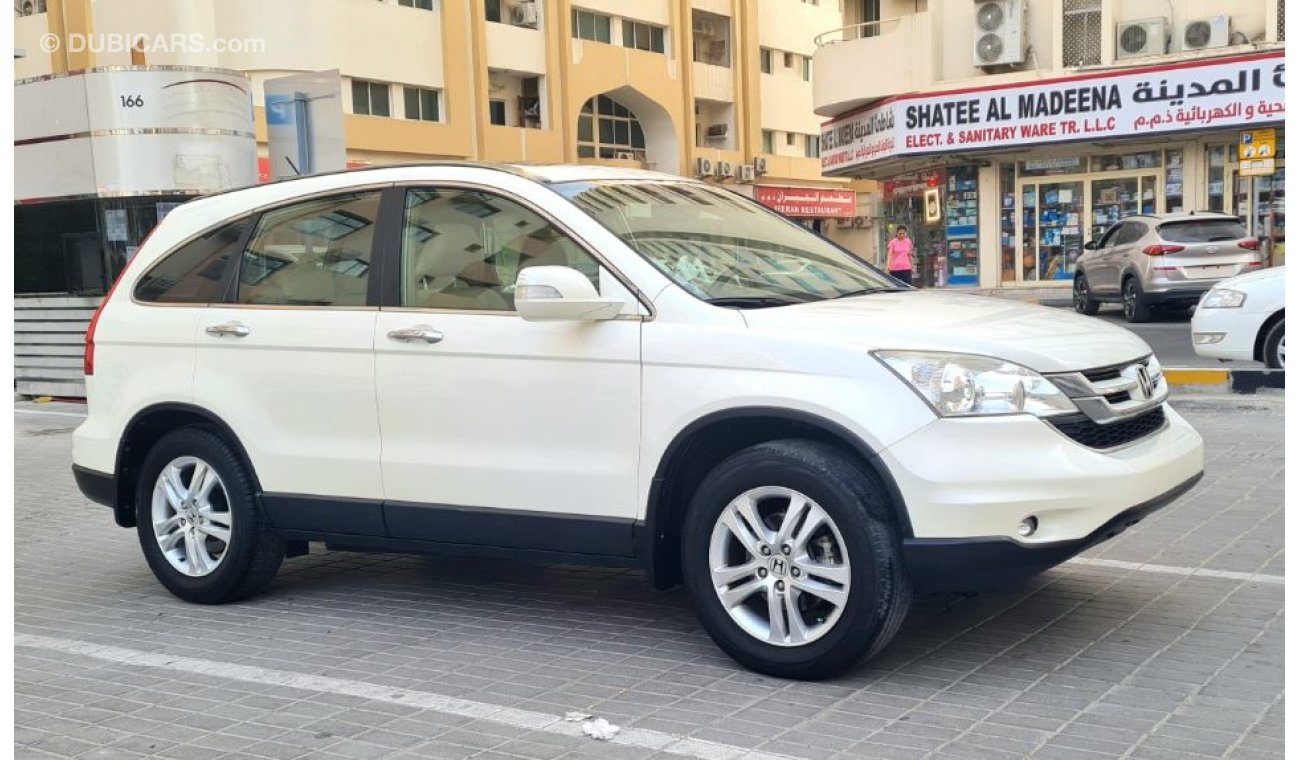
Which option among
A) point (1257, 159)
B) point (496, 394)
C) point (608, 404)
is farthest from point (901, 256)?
point (608, 404)

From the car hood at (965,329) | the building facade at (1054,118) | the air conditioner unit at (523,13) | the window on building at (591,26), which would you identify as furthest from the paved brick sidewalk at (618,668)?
the window on building at (591,26)

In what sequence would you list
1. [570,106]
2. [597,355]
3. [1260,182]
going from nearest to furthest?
[597,355], [1260,182], [570,106]

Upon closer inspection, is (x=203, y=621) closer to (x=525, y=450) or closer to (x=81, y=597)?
(x=81, y=597)

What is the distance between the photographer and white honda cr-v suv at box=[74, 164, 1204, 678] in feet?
14.1

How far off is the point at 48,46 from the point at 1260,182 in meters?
27.6

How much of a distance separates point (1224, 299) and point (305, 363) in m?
8.92

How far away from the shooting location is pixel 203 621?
569 centimetres

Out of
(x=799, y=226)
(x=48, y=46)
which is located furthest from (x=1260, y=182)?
(x=48, y=46)

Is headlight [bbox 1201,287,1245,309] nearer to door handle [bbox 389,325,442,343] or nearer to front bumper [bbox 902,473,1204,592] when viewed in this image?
front bumper [bbox 902,473,1204,592]

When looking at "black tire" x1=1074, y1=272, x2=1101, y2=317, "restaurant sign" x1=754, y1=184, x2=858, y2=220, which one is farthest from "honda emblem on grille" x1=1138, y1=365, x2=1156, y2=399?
"restaurant sign" x1=754, y1=184, x2=858, y2=220

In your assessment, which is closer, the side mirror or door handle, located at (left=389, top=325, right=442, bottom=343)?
the side mirror

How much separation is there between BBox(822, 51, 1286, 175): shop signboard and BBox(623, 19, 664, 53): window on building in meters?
15.5

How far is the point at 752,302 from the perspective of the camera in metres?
4.82

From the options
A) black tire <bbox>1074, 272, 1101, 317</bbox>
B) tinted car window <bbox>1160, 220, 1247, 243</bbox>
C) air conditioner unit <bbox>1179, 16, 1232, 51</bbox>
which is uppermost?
air conditioner unit <bbox>1179, 16, 1232, 51</bbox>
